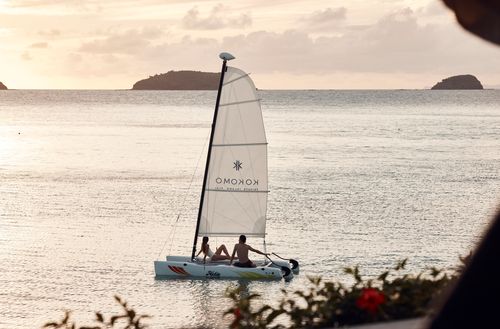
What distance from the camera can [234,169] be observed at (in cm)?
3947

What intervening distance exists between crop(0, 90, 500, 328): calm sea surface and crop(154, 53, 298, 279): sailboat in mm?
2694

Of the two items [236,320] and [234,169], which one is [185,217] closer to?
[234,169]

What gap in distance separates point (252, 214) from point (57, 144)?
85.2 metres

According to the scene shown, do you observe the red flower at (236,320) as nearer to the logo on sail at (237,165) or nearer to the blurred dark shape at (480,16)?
the blurred dark shape at (480,16)

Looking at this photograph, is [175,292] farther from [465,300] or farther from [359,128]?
[359,128]

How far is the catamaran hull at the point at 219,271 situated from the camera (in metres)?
37.0

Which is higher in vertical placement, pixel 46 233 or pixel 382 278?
pixel 382 278

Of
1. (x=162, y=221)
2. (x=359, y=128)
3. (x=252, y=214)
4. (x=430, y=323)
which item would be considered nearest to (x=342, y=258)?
(x=252, y=214)

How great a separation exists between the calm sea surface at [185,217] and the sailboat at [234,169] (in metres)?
2.69

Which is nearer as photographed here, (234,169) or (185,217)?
(234,169)

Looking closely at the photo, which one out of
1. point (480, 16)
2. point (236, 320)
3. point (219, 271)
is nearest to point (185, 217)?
point (219, 271)

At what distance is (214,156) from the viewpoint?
39.4 meters

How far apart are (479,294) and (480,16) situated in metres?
0.41

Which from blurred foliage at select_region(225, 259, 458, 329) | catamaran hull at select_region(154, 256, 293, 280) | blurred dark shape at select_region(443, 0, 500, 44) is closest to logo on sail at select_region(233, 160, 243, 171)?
catamaran hull at select_region(154, 256, 293, 280)
